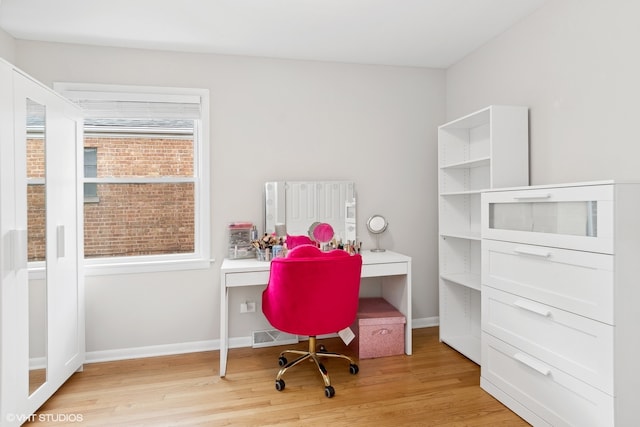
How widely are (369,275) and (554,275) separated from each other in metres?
1.31

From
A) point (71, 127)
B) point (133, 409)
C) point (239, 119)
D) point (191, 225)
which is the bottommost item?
point (133, 409)

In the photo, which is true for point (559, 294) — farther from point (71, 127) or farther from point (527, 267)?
point (71, 127)

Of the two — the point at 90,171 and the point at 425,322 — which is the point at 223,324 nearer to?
the point at 90,171

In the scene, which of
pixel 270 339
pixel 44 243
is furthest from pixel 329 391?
pixel 44 243

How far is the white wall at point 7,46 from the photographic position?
263 centimetres

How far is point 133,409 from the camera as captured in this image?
7.28ft

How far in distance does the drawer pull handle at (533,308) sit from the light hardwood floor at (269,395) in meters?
0.66

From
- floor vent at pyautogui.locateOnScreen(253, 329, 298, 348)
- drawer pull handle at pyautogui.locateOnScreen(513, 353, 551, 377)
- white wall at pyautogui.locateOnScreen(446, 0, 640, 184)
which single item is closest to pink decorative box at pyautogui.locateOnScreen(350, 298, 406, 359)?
floor vent at pyautogui.locateOnScreen(253, 329, 298, 348)

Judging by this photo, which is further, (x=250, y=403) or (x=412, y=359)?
(x=412, y=359)

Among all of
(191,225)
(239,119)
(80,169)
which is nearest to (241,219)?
(191,225)

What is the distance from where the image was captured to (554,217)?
1.91m

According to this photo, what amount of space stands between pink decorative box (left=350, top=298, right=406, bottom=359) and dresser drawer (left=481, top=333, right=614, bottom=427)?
0.71 meters

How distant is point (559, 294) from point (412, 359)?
53.8 inches

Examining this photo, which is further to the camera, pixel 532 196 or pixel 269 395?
pixel 269 395
